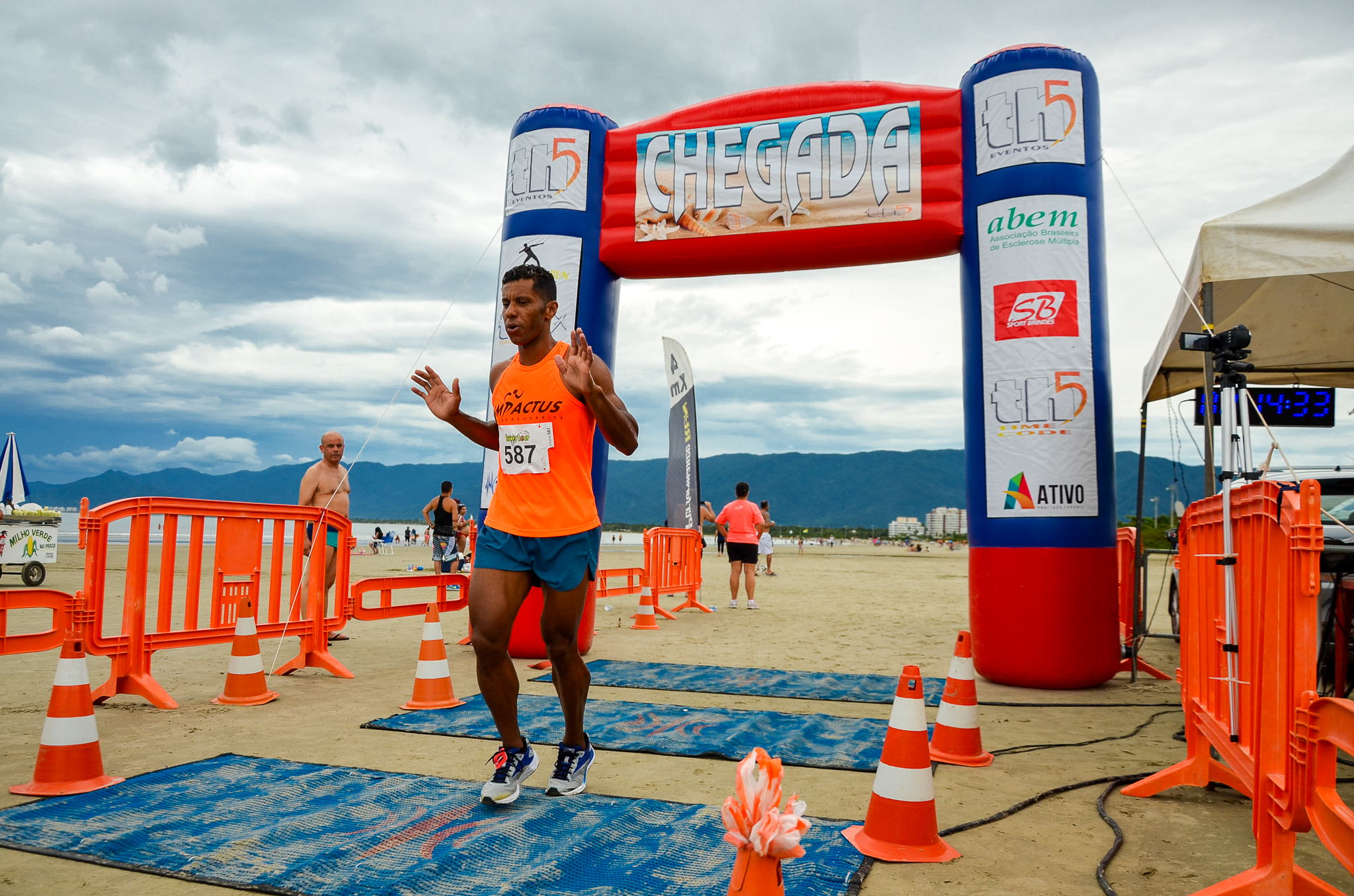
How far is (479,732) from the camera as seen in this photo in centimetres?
452

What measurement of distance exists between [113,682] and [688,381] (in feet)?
38.6

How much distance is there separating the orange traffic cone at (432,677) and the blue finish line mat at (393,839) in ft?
5.34

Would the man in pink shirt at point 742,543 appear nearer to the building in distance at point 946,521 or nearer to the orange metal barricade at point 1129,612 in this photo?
the orange metal barricade at point 1129,612

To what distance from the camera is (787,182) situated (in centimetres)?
713

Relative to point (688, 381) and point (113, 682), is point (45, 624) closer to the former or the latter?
point (113, 682)

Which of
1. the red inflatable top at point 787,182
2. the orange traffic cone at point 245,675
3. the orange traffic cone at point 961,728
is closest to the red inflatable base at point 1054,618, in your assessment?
the orange traffic cone at point 961,728

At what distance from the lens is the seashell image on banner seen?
6.89 meters

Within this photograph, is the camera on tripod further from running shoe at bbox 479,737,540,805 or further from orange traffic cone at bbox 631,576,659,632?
orange traffic cone at bbox 631,576,659,632

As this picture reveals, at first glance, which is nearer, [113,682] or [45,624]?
[113,682]

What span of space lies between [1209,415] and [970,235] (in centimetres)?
286

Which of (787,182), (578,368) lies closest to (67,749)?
(578,368)

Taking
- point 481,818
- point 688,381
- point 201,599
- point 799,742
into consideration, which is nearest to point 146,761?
point 481,818

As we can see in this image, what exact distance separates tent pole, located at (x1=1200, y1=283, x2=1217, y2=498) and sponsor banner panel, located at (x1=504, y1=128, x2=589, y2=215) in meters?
4.99

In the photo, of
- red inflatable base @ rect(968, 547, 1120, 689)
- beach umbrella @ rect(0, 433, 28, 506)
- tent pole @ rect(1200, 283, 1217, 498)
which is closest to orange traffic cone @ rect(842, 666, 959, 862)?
tent pole @ rect(1200, 283, 1217, 498)
